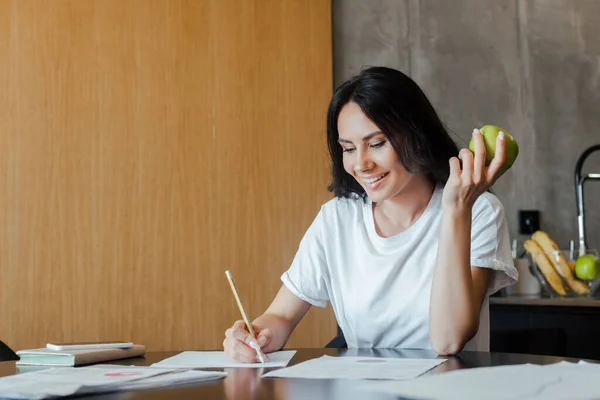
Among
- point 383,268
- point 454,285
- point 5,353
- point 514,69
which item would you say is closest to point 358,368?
point 454,285

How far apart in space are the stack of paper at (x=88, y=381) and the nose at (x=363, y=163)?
2.48 feet

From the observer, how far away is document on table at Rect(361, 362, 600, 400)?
90 cm

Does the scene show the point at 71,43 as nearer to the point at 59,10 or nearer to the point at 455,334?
the point at 59,10

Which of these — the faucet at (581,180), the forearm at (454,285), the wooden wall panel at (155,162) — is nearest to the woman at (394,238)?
the forearm at (454,285)

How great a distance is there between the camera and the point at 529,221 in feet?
11.7

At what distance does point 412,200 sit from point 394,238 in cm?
12

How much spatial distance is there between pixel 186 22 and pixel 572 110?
1784mm

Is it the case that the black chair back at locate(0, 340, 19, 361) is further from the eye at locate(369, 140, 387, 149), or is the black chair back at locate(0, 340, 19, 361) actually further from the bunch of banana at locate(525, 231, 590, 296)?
the bunch of banana at locate(525, 231, 590, 296)

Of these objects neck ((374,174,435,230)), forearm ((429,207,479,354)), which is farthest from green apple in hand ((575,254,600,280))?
forearm ((429,207,479,354))

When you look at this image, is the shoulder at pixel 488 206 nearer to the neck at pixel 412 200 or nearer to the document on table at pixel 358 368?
the neck at pixel 412 200

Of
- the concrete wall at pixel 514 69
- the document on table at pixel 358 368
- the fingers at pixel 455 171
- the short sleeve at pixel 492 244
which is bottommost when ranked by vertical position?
the document on table at pixel 358 368

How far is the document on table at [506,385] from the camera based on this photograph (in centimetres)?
90

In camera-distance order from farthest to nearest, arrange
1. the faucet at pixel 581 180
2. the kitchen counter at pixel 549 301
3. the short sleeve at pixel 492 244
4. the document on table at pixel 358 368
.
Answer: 1. the faucet at pixel 581 180
2. the kitchen counter at pixel 549 301
3. the short sleeve at pixel 492 244
4. the document on table at pixel 358 368

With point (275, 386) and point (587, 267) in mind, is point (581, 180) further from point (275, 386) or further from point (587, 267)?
point (275, 386)
